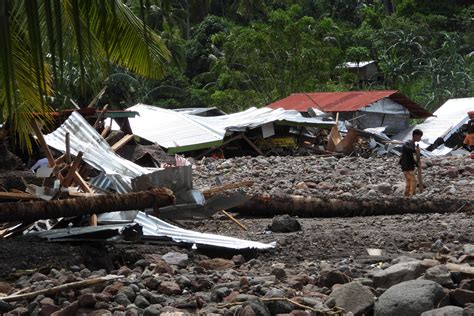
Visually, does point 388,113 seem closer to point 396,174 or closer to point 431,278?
point 396,174

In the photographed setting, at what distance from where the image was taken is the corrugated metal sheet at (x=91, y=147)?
13.5m

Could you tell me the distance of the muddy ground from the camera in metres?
8.21

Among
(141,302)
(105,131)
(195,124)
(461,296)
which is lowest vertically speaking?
(461,296)

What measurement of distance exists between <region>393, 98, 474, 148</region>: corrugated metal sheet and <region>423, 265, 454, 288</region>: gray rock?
938 inches

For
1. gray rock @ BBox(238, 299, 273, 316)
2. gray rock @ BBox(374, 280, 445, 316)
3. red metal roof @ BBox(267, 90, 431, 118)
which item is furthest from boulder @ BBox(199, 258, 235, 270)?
red metal roof @ BBox(267, 90, 431, 118)

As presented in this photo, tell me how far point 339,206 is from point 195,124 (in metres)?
17.2

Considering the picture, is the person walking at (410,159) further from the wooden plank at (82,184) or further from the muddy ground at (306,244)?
the wooden plank at (82,184)

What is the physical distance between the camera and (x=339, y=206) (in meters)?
13.1

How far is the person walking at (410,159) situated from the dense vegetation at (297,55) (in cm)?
2090

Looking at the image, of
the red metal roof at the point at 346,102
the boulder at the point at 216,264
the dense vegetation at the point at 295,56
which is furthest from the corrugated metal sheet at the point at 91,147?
the dense vegetation at the point at 295,56

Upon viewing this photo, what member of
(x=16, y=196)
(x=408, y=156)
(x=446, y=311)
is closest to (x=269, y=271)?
(x=446, y=311)

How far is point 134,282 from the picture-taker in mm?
7078

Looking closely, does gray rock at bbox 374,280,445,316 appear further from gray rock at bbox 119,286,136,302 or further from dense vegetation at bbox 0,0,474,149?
dense vegetation at bbox 0,0,474,149

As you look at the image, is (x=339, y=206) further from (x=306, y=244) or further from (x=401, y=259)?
(x=401, y=259)
